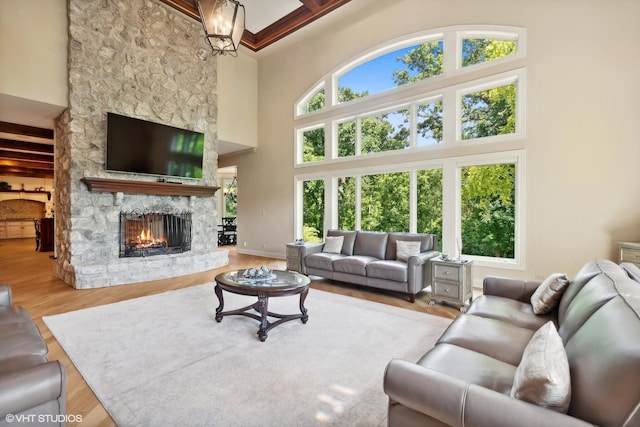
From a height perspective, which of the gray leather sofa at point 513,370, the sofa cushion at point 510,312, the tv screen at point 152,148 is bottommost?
the sofa cushion at point 510,312

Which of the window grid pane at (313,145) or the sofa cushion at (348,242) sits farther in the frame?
the window grid pane at (313,145)

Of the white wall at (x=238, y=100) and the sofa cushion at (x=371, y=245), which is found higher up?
the white wall at (x=238, y=100)

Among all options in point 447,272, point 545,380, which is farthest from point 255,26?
point 545,380

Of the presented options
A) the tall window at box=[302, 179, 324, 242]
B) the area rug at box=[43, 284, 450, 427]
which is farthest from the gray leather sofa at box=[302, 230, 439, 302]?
the tall window at box=[302, 179, 324, 242]

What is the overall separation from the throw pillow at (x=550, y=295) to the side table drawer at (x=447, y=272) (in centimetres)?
147

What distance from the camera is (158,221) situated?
20.0 feet

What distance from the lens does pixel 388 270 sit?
441cm

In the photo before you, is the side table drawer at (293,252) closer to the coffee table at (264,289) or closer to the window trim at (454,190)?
the window trim at (454,190)

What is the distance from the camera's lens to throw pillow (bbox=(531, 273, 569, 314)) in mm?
2385

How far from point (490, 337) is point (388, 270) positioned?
2.46 m

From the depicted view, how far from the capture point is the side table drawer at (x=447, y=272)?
3957mm

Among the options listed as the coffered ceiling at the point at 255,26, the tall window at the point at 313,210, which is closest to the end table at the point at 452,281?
the tall window at the point at 313,210

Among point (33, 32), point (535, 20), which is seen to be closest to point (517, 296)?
point (535, 20)

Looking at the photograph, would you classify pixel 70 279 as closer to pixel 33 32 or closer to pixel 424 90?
pixel 33 32
